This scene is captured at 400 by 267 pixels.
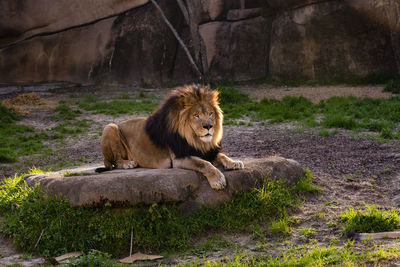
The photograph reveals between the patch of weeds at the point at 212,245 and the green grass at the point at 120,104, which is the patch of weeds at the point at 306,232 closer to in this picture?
the patch of weeds at the point at 212,245

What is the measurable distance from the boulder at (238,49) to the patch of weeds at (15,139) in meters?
6.73

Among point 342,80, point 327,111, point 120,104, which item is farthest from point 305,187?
point 342,80

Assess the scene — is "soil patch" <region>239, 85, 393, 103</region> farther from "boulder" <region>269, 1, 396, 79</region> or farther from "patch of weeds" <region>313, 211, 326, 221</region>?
"patch of weeds" <region>313, 211, 326, 221</region>

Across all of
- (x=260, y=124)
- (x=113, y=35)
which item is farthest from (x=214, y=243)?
(x=113, y=35)

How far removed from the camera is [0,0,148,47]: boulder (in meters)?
17.1

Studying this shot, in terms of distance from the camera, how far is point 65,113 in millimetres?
13000

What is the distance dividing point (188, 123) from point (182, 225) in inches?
44.3

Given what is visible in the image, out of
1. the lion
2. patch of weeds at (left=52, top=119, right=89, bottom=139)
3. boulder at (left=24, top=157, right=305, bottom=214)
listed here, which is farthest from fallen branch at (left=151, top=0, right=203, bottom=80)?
boulder at (left=24, top=157, right=305, bottom=214)

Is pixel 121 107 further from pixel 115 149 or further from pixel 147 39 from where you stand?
pixel 115 149

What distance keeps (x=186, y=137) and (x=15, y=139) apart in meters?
6.18

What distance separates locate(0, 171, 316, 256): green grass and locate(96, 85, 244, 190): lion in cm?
40

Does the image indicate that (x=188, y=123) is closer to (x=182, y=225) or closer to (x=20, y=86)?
(x=182, y=225)

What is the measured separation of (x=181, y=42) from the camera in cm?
1655

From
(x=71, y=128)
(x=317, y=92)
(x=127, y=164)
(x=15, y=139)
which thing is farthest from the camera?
(x=317, y=92)
